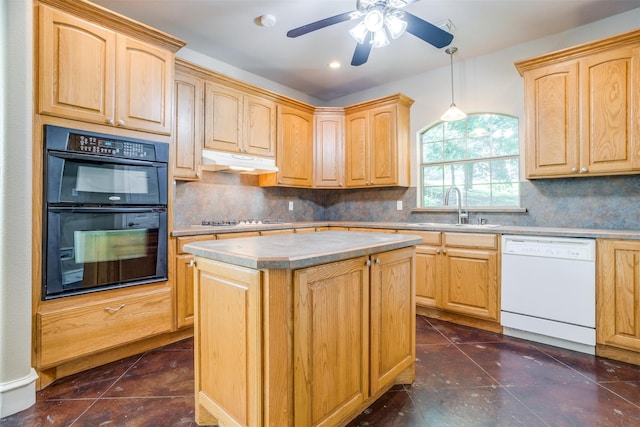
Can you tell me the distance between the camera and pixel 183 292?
260cm

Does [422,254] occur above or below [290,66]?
below

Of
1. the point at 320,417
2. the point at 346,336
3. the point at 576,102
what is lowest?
the point at 320,417

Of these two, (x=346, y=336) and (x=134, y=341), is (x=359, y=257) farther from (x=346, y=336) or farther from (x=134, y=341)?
(x=134, y=341)

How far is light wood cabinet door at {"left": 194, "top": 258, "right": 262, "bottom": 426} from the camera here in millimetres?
1230

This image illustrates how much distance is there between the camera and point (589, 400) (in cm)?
177

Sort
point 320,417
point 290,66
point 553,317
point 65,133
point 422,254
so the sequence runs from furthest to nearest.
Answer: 1. point 290,66
2. point 422,254
3. point 553,317
4. point 65,133
5. point 320,417

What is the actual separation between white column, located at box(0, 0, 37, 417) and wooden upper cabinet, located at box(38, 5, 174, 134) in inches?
6.6

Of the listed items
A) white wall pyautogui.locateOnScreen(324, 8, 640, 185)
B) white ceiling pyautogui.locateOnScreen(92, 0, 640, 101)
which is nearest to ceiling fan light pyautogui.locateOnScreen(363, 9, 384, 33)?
white ceiling pyautogui.locateOnScreen(92, 0, 640, 101)

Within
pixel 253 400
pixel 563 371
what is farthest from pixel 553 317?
pixel 253 400

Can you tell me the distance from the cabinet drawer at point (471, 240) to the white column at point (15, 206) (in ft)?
10.4

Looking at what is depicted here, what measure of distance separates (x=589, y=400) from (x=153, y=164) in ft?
10.6

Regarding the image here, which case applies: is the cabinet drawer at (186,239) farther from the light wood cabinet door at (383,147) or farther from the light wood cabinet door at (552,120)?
the light wood cabinet door at (552,120)

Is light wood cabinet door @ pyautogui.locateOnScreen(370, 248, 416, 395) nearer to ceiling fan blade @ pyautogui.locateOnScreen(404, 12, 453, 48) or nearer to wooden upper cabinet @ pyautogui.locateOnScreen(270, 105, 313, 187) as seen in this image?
ceiling fan blade @ pyautogui.locateOnScreen(404, 12, 453, 48)

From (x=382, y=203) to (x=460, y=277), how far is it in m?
1.55
